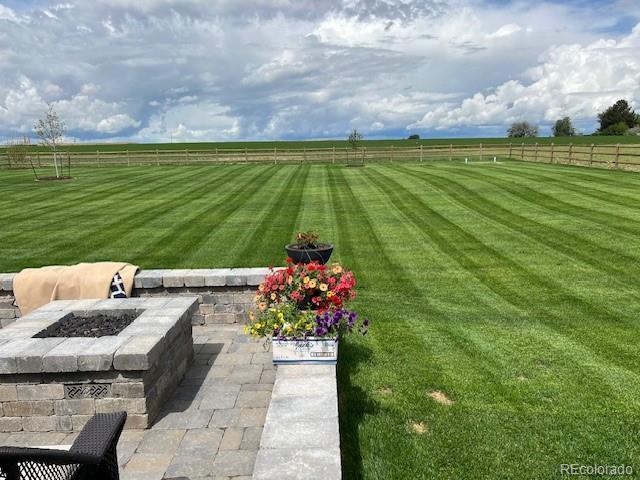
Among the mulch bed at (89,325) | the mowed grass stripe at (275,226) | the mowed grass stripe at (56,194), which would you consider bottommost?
the mowed grass stripe at (275,226)

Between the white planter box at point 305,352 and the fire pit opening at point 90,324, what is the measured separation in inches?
71.1

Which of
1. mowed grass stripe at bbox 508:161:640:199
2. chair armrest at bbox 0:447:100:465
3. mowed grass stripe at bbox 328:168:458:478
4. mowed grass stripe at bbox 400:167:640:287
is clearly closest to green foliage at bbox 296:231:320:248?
mowed grass stripe at bbox 328:168:458:478

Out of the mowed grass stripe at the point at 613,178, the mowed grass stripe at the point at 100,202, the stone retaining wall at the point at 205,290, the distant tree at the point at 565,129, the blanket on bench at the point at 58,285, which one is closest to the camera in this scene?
the blanket on bench at the point at 58,285

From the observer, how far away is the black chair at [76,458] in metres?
2.26

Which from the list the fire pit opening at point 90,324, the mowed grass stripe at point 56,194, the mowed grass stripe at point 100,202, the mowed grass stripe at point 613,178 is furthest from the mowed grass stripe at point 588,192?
the mowed grass stripe at point 56,194

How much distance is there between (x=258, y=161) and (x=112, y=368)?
41.6 meters

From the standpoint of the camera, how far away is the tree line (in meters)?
90.9

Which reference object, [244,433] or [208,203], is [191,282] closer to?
[244,433]

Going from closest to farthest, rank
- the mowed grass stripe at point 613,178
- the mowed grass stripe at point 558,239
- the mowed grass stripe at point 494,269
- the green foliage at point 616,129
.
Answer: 1. the mowed grass stripe at point 494,269
2. the mowed grass stripe at point 558,239
3. the mowed grass stripe at point 613,178
4. the green foliage at point 616,129

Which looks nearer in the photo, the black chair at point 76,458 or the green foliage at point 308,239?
the black chair at point 76,458

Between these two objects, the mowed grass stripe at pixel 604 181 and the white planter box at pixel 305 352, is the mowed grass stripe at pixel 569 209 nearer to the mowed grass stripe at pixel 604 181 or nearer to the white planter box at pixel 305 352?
the mowed grass stripe at pixel 604 181

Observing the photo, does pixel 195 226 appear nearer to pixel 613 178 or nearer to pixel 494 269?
pixel 494 269

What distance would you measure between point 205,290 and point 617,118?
357ft

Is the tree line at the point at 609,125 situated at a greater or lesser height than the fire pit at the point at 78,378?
greater
